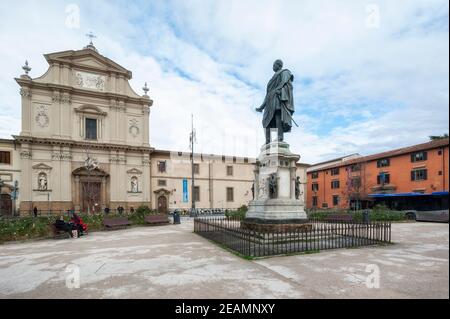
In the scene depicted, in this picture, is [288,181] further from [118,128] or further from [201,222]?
[118,128]

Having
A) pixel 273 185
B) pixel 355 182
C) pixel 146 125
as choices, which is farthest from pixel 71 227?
pixel 355 182

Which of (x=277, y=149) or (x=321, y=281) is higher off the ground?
(x=277, y=149)

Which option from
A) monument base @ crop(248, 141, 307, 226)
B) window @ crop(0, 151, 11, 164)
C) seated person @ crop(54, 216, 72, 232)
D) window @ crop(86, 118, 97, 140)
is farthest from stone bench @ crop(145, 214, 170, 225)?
window @ crop(0, 151, 11, 164)

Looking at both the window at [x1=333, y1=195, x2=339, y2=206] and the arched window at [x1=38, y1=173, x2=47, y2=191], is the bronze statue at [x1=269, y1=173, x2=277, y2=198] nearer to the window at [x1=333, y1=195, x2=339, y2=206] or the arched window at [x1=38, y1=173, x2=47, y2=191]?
the arched window at [x1=38, y1=173, x2=47, y2=191]

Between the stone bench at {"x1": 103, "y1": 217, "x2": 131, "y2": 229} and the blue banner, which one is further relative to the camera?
the blue banner

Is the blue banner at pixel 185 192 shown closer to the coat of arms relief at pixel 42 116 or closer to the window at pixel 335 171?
the coat of arms relief at pixel 42 116

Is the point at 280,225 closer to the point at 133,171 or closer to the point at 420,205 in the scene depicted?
the point at 420,205

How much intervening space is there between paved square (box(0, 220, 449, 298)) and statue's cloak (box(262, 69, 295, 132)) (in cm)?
590

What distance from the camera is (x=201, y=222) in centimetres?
1327

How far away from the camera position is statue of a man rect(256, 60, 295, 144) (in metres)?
11.0

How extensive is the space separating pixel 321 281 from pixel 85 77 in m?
35.2

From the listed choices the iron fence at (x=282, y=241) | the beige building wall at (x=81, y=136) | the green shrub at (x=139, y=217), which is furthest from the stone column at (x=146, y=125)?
the iron fence at (x=282, y=241)

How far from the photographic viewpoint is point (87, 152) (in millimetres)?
28609
